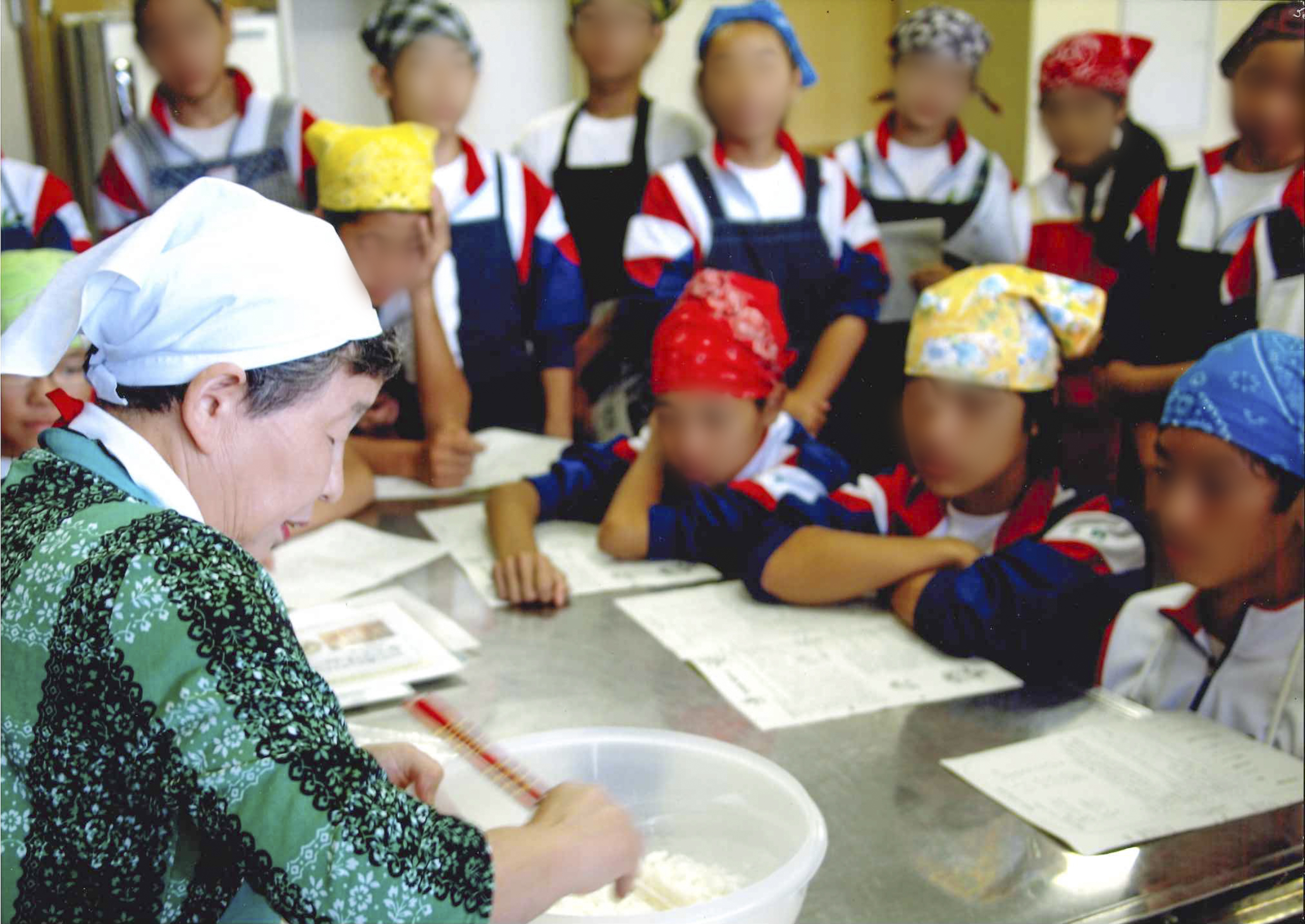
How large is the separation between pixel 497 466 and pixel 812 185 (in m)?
0.74

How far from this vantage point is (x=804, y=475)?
157cm

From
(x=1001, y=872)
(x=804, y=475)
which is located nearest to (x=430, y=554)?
(x=804, y=475)

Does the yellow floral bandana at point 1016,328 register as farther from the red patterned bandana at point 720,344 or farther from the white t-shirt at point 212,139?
the white t-shirt at point 212,139

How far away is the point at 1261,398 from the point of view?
3.56ft

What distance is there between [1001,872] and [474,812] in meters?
0.39

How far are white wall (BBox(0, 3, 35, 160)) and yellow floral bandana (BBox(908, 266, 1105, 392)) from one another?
1.75 metres

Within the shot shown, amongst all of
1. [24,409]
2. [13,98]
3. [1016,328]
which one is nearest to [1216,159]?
[1016,328]

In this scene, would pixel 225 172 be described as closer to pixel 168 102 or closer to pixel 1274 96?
pixel 168 102

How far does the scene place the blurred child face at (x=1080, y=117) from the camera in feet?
5.65

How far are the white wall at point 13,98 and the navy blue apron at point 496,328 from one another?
104 centimetres

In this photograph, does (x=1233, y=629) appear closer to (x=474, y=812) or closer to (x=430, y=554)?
(x=474, y=812)

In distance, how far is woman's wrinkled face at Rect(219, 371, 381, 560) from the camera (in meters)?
0.66

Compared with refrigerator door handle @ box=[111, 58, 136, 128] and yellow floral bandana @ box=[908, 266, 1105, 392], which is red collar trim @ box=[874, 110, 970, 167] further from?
refrigerator door handle @ box=[111, 58, 136, 128]

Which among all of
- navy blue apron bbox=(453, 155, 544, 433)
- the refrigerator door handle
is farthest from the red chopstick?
the refrigerator door handle
